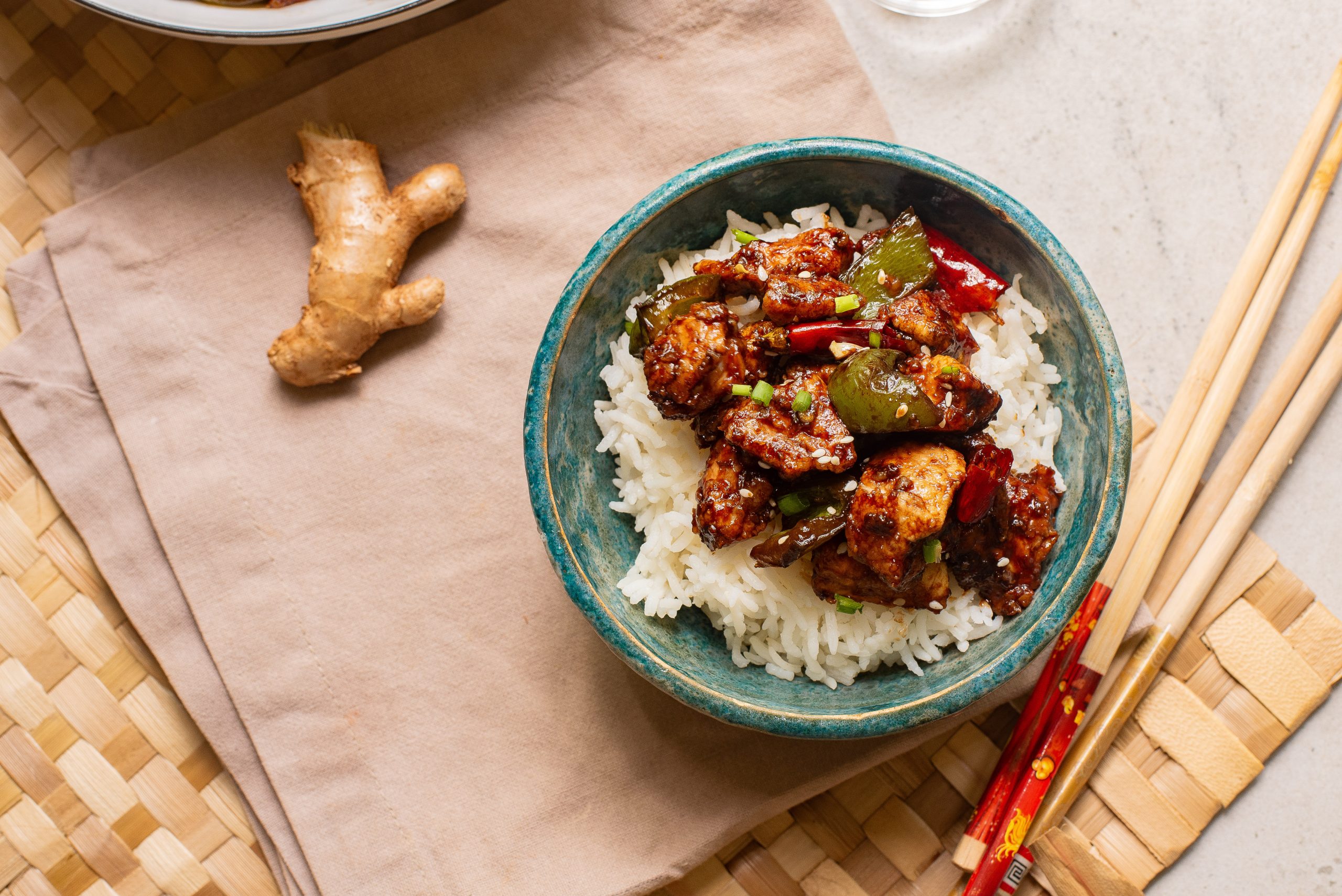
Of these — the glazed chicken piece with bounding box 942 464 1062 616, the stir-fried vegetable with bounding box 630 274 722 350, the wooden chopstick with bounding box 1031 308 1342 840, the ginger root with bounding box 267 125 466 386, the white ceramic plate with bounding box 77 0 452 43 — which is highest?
the white ceramic plate with bounding box 77 0 452 43

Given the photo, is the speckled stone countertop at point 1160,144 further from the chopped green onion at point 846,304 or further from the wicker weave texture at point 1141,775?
the chopped green onion at point 846,304

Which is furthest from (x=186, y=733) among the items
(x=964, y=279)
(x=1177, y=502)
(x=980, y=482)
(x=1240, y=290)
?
(x=1240, y=290)

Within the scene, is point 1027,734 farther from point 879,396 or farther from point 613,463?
point 613,463

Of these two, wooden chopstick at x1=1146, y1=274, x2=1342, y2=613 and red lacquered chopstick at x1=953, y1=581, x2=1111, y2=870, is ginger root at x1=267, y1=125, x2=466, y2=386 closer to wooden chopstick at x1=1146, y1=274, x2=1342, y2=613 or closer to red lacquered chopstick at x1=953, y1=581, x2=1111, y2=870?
red lacquered chopstick at x1=953, y1=581, x2=1111, y2=870

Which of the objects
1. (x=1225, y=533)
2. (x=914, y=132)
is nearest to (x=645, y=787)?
(x=1225, y=533)

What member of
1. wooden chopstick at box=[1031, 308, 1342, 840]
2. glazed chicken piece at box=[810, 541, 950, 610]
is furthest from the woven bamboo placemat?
glazed chicken piece at box=[810, 541, 950, 610]

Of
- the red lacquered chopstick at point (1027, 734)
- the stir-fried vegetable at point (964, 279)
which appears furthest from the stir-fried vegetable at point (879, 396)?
the red lacquered chopstick at point (1027, 734)

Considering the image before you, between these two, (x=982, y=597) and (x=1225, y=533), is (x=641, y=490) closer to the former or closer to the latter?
(x=982, y=597)
